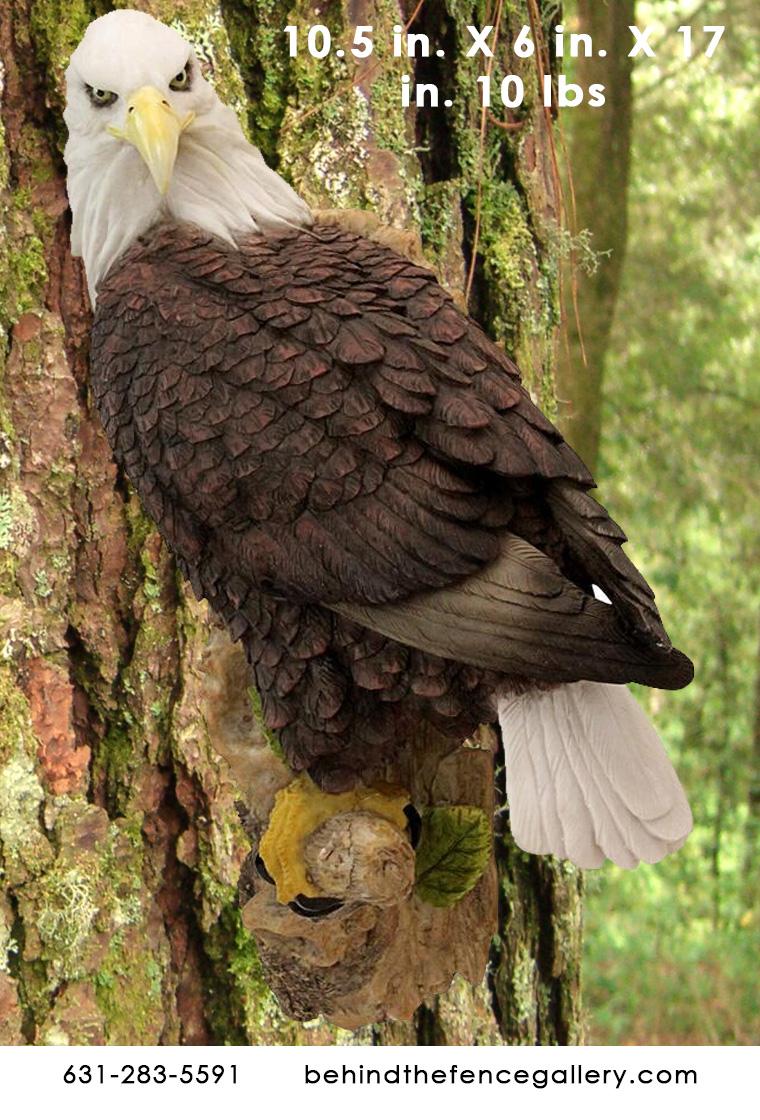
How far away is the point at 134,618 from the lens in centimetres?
175

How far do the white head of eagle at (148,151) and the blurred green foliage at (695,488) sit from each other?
2.18 metres

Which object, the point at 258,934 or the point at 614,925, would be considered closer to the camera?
the point at 258,934

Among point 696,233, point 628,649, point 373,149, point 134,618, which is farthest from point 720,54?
point 628,649

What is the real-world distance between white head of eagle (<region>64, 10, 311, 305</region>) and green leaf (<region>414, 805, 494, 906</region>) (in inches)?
28.1

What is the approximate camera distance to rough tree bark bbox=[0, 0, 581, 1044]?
5.44ft

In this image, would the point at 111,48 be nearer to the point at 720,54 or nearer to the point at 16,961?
the point at 16,961

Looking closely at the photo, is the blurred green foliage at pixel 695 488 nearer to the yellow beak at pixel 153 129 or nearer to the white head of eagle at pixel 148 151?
the white head of eagle at pixel 148 151

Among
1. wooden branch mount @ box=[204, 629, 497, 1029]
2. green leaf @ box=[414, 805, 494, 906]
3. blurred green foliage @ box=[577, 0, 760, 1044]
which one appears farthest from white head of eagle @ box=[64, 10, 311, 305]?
blurred green foliage @ box=[577, 0, 760, 1044]

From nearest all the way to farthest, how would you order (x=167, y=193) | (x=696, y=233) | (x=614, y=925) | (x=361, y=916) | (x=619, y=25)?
(x=167, y=193) < (x=361, y=916) < (x=619, y=25) < (x=696, y=233) < (x=614, y=925)

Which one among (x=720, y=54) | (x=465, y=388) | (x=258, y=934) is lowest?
(x=258, y=934)

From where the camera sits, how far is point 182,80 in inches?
49.4

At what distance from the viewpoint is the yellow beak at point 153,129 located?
1185 millimetres

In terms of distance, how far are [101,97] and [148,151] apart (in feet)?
0.35

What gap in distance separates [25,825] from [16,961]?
19 cm
